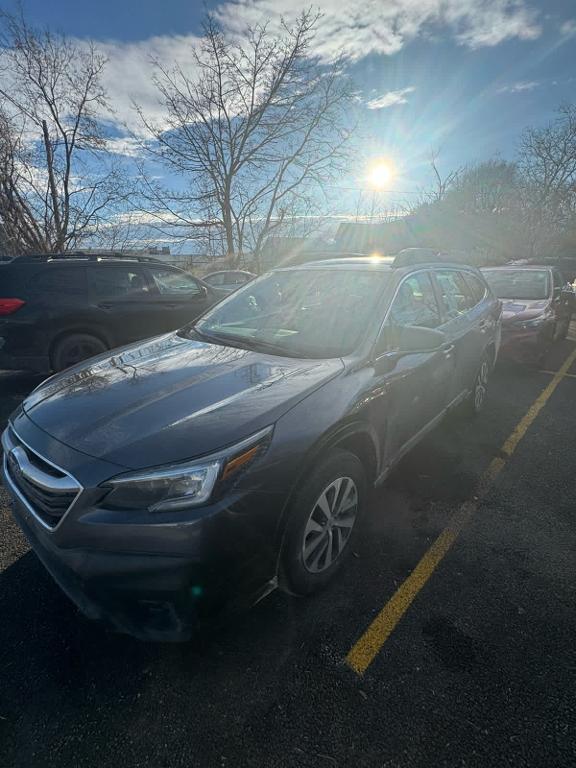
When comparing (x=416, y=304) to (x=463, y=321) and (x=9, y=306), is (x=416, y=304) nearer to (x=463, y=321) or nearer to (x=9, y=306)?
(x=463, y=321)

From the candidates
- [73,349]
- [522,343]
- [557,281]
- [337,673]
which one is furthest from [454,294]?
[557,281]

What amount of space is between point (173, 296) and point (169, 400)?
4759mm

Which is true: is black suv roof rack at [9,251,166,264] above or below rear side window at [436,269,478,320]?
above

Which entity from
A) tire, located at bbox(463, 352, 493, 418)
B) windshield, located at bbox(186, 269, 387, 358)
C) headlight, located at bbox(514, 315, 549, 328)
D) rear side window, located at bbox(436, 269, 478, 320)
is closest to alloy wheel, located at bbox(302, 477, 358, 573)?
windshield, located at bbox(186, 269, 387, 358)

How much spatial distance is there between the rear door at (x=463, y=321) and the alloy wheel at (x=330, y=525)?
5.95ft

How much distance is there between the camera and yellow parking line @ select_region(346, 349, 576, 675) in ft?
5.97

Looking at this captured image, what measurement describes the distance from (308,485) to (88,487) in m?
0.95

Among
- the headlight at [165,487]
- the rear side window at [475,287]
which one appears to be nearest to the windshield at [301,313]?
the headlight at [165,487]

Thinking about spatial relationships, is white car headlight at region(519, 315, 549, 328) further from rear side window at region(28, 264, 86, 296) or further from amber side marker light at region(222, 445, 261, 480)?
rear side window at region(28, 264, 86, 296)

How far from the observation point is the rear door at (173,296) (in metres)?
6.14

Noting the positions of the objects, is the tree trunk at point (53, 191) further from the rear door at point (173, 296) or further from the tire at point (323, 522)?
the tire at point (323, 522)

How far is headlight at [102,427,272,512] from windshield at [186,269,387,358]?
112 cm

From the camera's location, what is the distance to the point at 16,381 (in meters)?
5.78

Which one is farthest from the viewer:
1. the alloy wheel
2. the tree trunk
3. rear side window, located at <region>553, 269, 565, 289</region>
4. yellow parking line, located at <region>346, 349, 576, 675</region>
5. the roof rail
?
the tree trunk
